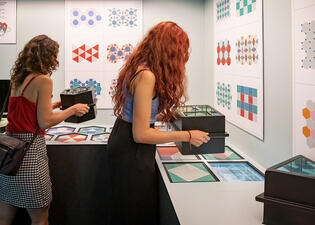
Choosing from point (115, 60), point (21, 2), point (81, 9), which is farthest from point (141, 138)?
point (21, 2)

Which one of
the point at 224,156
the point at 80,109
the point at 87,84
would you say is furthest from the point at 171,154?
the point at 87,84

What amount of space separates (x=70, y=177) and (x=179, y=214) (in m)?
1.46

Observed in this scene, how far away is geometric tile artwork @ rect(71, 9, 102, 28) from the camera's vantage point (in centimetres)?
375

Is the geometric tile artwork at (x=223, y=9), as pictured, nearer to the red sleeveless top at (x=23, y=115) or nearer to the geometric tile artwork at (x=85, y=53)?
the geometric tile artwork at (x=85, y=53)

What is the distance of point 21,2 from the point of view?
12.2ft

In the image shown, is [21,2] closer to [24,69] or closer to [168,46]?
[24,69]

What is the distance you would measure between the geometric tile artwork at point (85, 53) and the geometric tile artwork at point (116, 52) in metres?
0.15

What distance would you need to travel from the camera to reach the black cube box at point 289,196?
117 cm

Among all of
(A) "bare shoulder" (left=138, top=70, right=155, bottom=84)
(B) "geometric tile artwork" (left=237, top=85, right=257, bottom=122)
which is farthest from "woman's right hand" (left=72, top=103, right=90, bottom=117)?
(B) "geometric tile artwork" (left=237, top=85, right=257, bottom=122)

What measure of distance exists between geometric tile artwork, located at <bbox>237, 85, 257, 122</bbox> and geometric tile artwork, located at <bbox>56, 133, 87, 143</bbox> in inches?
49.3

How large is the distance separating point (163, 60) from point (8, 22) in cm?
268

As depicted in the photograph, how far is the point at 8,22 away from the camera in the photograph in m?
3.73

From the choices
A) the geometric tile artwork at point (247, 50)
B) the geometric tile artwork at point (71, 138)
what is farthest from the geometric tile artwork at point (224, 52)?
the geometric tile artwork at point (71, 138)

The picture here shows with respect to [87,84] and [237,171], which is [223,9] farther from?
[87,84]
